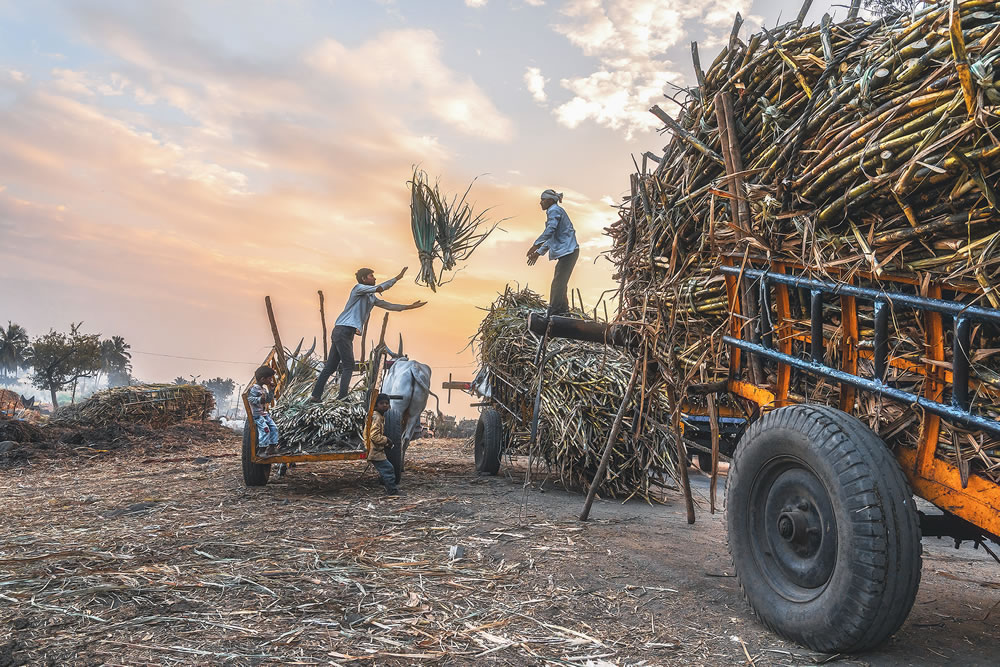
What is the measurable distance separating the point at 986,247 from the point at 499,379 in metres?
6.81

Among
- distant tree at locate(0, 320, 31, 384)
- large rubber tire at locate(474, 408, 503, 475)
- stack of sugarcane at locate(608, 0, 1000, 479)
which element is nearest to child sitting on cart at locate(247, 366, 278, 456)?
large rubber tire at locate(474, 408, 503, 475)

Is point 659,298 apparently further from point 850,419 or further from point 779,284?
point 850,419

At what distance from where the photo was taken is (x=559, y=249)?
27.0 ft

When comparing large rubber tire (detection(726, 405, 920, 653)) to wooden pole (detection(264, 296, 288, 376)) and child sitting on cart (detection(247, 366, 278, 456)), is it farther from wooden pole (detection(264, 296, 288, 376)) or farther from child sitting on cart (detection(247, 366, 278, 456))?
wooden pole (detection(264, 296, 288, 376))

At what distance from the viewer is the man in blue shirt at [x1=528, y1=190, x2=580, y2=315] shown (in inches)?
324

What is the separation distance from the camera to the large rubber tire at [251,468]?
677 cm

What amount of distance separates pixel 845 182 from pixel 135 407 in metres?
19.1

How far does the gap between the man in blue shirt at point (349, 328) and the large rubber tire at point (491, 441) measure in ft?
6.90

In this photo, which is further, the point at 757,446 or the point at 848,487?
the point at 757,446

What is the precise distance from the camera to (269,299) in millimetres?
9172

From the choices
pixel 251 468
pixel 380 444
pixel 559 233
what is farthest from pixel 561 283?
pixel 251 468

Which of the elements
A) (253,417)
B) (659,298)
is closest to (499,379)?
(253,417)

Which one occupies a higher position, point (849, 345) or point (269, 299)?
point (269, 299)

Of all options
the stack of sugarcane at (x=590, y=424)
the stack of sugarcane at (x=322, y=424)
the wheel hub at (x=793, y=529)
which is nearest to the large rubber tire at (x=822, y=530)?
the wheel hub at (x=793, y=529)
